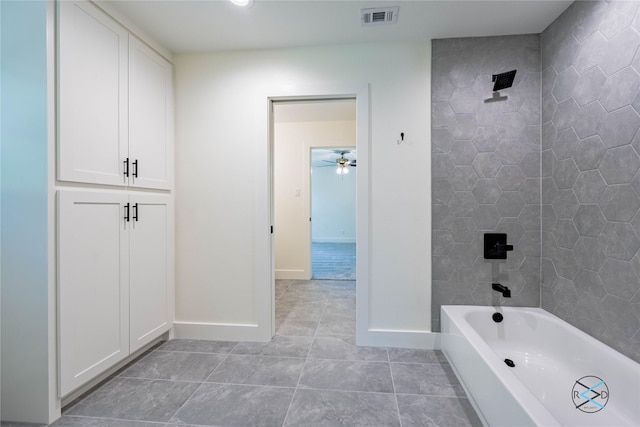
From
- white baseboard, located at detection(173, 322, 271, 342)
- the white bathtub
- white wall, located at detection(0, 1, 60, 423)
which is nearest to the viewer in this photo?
the white bathtub

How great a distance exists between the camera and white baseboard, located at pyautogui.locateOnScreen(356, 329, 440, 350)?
2.17 meters

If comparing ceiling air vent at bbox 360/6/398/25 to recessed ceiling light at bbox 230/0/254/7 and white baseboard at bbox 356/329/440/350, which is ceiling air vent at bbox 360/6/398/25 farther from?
white baseboard at bbox 356/329/440/350

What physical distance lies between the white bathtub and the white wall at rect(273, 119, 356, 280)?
258 cm

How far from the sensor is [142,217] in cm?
199

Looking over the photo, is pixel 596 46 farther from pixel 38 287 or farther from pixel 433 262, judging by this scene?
pixel 38 287

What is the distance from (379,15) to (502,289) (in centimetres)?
203

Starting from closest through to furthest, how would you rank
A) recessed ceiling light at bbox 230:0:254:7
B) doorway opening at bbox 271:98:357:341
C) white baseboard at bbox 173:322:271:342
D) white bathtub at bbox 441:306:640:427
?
white bathtub at bbox 441:306:640:427 → recessed ceiling light at bbox 230:0:254:7 → white baseboard at bbox 173:322:271:342 → doorway opening at bbox 271:98:357:341

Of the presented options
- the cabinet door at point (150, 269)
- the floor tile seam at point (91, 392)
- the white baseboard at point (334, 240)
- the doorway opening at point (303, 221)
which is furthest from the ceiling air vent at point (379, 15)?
the white baseboard at point (334, 240)

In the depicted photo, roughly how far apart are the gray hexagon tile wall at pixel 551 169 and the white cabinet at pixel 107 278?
2089 mm

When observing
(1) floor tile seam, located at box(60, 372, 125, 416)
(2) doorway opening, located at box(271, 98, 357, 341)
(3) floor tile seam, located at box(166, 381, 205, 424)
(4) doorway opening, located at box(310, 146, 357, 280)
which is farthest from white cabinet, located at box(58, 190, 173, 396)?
(4) doorway opening, located at box(310, 146, 357, 280)

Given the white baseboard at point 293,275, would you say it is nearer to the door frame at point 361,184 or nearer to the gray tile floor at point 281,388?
the gray tile floor at point 281,388

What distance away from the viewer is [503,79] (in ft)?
6.54

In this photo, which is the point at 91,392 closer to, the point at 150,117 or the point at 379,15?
the point at 150,117

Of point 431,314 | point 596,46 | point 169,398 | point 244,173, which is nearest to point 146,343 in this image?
point 169,398
